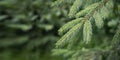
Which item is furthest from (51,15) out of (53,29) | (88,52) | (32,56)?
(88,52)

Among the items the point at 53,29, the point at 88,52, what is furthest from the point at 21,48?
the point at 88,52

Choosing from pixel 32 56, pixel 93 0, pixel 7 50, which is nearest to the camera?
pixel 93 0

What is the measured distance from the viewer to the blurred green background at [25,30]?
6.07m

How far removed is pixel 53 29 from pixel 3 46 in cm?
107

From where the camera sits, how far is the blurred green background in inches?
239

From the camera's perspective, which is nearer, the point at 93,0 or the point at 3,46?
the point at 93,0

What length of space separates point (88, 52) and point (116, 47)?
207 mm

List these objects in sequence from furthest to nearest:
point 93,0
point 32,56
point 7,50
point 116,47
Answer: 1. point 7,50
2. point 32,56
3. point 116,47
4. point 93,0

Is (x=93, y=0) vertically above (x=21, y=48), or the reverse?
(x=21, y=48)

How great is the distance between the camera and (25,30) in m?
6.52

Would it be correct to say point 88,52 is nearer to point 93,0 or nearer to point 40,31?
point 93,0

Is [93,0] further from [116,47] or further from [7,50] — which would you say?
[7,50]

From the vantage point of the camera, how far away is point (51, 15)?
20.0 ft

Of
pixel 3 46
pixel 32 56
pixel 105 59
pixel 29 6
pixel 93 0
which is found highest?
pixel 29 6
